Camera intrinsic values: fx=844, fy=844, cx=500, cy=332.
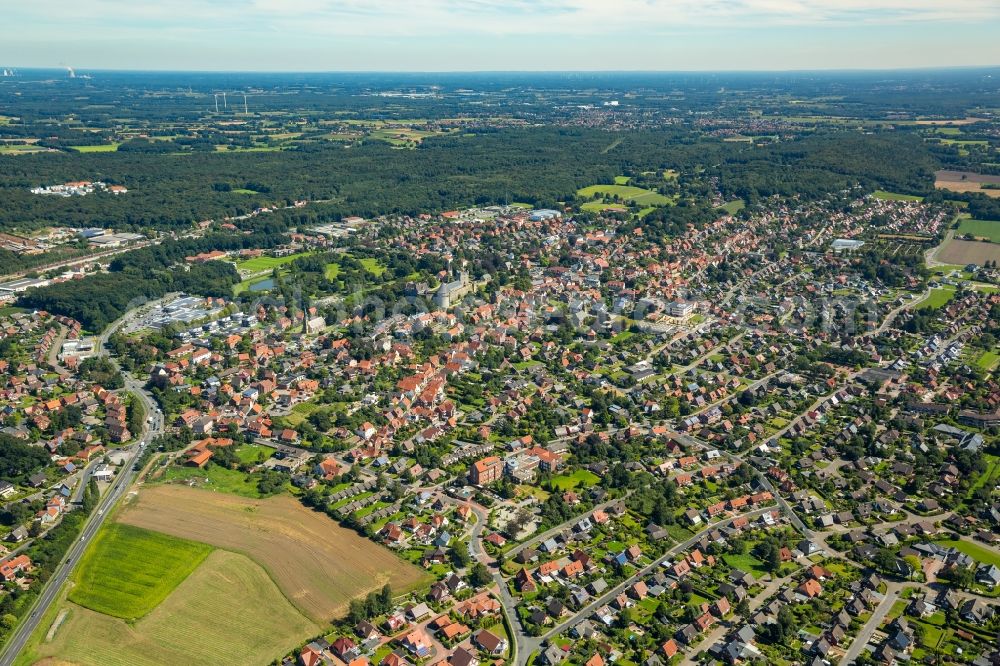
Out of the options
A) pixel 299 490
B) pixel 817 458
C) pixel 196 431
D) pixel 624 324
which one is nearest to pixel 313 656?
pixel 299 490

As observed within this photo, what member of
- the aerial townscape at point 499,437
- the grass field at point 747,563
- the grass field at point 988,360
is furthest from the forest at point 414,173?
the grass field at point 747,563

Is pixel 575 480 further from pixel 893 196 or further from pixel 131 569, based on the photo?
pixel 893 196

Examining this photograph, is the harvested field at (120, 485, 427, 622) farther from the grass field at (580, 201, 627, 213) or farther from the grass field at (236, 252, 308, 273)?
the grass field at (580, 201, 627, 213)

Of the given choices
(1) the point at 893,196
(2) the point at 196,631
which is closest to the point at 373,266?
(2) the point at 196,631

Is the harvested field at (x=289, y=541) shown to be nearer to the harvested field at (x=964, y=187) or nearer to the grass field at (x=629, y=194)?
the grass field at (x=629, y=194)

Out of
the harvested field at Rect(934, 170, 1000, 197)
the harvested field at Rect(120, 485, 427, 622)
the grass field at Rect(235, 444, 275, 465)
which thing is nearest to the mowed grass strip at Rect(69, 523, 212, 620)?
the harvested field at Rect(120, 485, 427, 622)

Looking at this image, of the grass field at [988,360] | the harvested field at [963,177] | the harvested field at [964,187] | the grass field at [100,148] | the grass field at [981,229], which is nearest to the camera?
the grass field at [988,360]

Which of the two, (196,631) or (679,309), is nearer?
(196,631)
